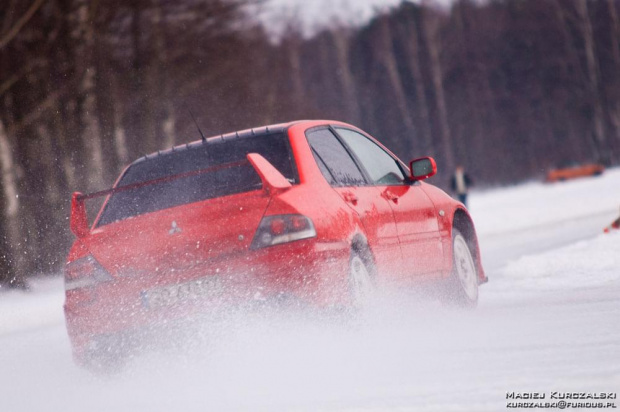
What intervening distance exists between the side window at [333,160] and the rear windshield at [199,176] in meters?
0.26

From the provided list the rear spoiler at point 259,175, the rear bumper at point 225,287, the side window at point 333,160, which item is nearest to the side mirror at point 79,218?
the rear spoiler at point 259,175

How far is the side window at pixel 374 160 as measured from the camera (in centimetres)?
709

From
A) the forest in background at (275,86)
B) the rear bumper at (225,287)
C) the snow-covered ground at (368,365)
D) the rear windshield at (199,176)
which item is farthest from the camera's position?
the forest in background at (275,86)

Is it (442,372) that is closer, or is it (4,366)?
(442,372)

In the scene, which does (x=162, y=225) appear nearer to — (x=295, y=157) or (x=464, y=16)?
(x=295, y=157)

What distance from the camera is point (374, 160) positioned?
289 inches

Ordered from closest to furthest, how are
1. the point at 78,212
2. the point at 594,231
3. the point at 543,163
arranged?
the point at 78,212 < the point at 594,231 < the point at 543,163

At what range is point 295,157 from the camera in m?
6.06

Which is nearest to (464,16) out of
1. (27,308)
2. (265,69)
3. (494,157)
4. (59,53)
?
(494,157)

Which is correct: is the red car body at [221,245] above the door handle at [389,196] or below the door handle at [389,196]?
above

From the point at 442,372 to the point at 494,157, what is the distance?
5098 centimetres

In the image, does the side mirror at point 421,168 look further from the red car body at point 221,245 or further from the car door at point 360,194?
the red car body at point 221,245

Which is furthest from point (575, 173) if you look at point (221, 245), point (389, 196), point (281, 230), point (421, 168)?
point (221, 245)

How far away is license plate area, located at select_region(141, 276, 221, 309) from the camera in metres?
5.38
